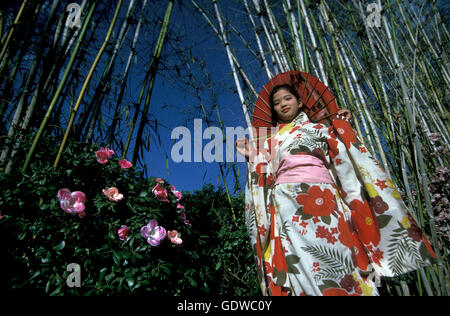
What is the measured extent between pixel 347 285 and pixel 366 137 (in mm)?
743

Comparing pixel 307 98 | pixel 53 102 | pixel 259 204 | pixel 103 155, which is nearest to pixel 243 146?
pixel 259 204

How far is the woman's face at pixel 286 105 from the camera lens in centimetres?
116

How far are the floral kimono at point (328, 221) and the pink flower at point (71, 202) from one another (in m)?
0.65

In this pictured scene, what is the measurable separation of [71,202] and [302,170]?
82 cm

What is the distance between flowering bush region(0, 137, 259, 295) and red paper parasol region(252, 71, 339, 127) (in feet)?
2.03

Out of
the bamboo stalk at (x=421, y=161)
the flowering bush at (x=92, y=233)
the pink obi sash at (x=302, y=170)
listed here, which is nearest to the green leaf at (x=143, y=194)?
the flowering bush at (x=92, y=233)

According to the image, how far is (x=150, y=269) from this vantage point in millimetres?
910

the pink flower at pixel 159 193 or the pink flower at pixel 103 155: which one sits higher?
the pink flower at pixel 103 155

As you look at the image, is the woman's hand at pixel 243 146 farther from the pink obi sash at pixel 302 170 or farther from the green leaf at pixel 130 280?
the green leaf at pixel 130 280

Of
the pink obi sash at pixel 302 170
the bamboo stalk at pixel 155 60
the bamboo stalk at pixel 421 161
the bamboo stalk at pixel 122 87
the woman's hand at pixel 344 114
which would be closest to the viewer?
the bamboo stalk at pixel 421 161

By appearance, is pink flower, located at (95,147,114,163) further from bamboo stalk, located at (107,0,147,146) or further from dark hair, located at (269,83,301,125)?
dark hair, located at (269,83,301,125)

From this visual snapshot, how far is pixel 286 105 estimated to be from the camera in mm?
1162
